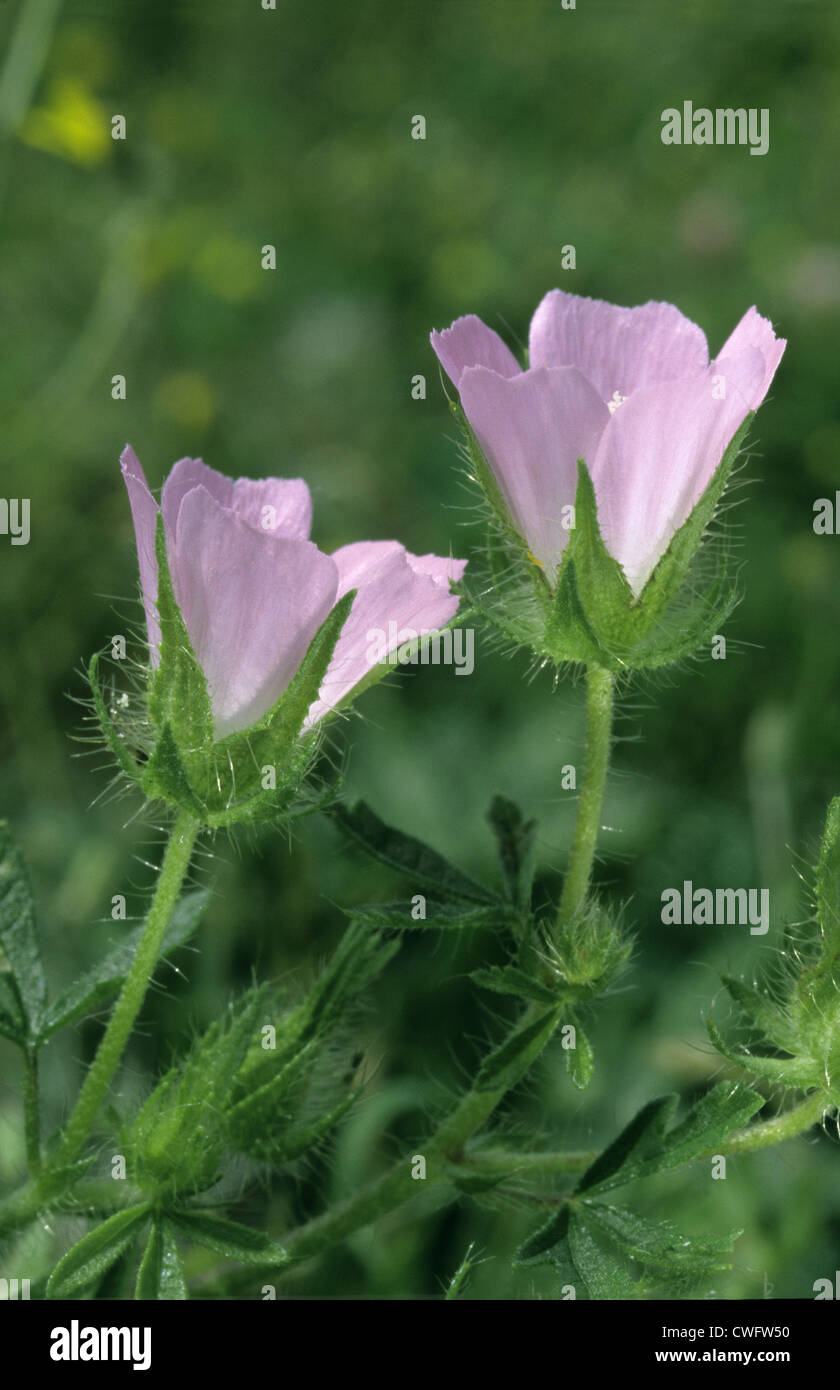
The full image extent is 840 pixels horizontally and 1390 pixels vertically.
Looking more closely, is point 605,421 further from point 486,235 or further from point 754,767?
point 486,235

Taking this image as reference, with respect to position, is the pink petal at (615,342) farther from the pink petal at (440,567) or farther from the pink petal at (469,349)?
the pink petal at (440,567)

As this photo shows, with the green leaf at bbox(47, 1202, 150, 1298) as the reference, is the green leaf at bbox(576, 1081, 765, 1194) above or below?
above

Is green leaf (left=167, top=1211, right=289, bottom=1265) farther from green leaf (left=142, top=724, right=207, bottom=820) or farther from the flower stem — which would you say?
green leaf (left=142, top=724, right=207, bottom=820)

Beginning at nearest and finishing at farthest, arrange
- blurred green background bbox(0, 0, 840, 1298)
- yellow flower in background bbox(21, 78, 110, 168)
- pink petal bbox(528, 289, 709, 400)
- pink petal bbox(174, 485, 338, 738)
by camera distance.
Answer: pink petal bbox(174, 485, 338, 738)
pink petal bbox(528, 289, 709, 400)
blurred green background bbox(0, 0, 840, 1298)
yellow flower in background bbox(21, 78, 110, 168)

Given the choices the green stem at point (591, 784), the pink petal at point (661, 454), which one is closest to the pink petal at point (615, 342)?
the pink petal at point (661, 454)

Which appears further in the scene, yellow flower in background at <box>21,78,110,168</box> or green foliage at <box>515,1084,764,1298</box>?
yellow flower in background at <box>21,78,110,168</box>

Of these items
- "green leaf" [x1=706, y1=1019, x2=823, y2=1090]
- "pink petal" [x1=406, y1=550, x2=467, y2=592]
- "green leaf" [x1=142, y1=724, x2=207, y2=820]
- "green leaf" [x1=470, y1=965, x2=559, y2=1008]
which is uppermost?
"pink petal" [x1=406, y1=550, x2=467, y2=592]

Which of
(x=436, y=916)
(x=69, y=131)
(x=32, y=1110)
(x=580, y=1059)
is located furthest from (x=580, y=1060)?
(x=69, y=131)

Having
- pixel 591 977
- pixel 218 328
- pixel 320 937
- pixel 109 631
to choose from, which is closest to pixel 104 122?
pixel 218 328

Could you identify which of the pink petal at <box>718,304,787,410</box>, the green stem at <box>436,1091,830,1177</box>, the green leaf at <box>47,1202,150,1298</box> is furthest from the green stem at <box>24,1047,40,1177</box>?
the pink petal at <box>718,304,787,410</box>
